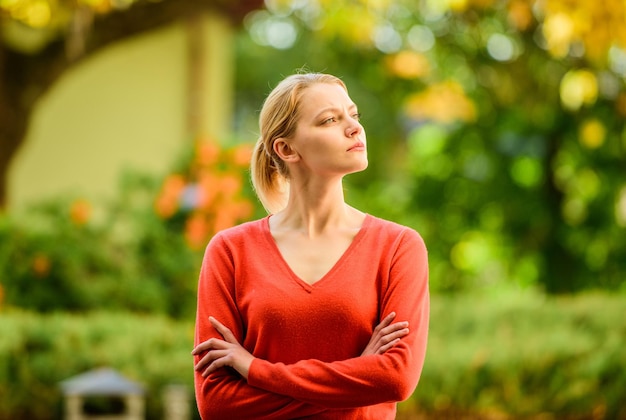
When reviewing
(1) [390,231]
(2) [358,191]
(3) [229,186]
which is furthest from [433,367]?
(2) [358,191]

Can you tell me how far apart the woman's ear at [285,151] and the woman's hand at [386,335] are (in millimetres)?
435

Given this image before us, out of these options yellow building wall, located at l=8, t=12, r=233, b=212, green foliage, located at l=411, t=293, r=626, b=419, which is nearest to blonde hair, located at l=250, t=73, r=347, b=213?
green foliage, located at l=411, t=293, r=626, b=419

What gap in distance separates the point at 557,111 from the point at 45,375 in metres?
8.51

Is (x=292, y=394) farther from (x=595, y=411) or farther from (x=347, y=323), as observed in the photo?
(x=595, y=411)

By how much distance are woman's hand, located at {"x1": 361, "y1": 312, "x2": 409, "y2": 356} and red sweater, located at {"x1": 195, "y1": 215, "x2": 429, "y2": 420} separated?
2 centimetres

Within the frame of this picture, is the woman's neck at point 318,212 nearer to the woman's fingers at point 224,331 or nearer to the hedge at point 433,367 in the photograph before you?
the woman's fingers at point 224,331

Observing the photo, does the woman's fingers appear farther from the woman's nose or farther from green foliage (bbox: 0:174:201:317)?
green foliage (bbox: 0:174:201:317)

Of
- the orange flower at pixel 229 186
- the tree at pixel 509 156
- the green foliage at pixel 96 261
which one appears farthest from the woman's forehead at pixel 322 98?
the tree at pixel 509 156

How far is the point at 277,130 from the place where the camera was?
2725mm

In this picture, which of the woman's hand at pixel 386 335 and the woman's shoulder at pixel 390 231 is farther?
the woman's shoulder at pixel 390 231

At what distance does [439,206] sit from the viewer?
14.4m

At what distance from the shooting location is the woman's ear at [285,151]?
2.72 meters

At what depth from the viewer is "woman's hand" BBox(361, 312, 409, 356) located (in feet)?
8.50

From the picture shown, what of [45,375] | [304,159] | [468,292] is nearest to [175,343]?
[45,375]
